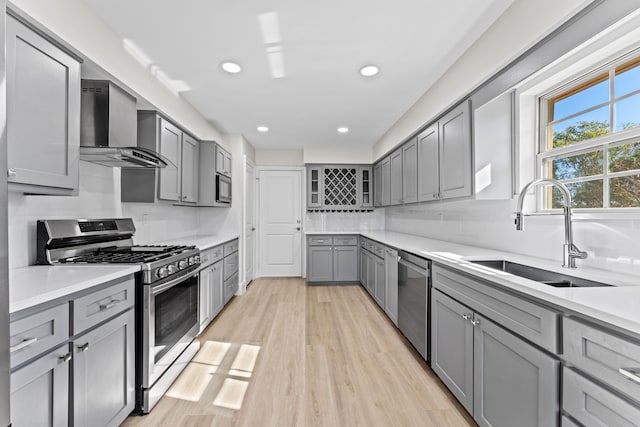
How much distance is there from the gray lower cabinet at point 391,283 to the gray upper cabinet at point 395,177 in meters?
0.97

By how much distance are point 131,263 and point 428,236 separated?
10.6 feet

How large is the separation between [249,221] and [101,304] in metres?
3.76

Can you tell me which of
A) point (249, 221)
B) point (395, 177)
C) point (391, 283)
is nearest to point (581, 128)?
point (391, 283)

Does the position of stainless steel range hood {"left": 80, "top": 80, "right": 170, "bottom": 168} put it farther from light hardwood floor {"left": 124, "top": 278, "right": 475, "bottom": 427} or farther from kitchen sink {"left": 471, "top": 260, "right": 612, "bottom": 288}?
kitchen sink {"left": 471, "top": 260, "right": 612, "bottom": 288}

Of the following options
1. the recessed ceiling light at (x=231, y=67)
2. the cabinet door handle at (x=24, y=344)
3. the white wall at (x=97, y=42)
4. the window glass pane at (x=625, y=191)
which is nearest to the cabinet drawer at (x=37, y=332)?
the cabinet door handle at (x=24, y=344)

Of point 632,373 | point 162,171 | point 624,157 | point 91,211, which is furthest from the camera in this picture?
point 162,171

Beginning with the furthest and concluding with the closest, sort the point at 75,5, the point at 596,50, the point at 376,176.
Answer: the point at 376,176, the point at 75,5, the point at 596,50

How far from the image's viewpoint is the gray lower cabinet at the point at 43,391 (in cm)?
109

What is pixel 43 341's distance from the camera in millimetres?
1188

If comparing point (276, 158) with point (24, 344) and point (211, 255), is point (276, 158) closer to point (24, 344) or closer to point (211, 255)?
point (211, 255)

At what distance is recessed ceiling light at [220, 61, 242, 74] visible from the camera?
257cm

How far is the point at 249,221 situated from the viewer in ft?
17.3

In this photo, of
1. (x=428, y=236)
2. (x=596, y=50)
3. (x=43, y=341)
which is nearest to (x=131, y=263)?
(x=43, y=341)

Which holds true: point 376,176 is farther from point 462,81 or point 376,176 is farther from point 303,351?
point 303,351
